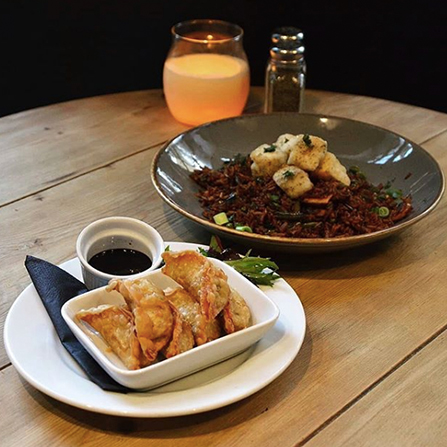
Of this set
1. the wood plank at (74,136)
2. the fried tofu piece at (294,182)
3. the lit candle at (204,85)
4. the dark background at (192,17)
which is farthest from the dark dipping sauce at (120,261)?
the dark background at (192,17)

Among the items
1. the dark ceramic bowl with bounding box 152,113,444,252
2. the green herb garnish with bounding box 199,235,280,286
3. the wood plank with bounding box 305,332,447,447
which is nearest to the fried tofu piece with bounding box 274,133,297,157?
the dark ceramic bowl with bounding box 152,113,444,252

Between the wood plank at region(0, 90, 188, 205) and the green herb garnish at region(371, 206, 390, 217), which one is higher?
the green herb garnish at region(371, 206, 390, 217)

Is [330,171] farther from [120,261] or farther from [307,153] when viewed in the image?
[120,261]

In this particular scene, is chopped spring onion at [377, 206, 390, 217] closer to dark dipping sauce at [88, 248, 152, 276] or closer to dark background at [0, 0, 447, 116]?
dark dipping sauce at [88, 248, 152, 276]

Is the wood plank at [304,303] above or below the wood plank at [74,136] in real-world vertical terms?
above

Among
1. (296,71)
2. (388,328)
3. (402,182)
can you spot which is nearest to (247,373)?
(388,328)

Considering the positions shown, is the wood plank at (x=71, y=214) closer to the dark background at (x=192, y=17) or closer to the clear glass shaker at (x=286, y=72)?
the clear glass shaker at (x=286, y=72)
